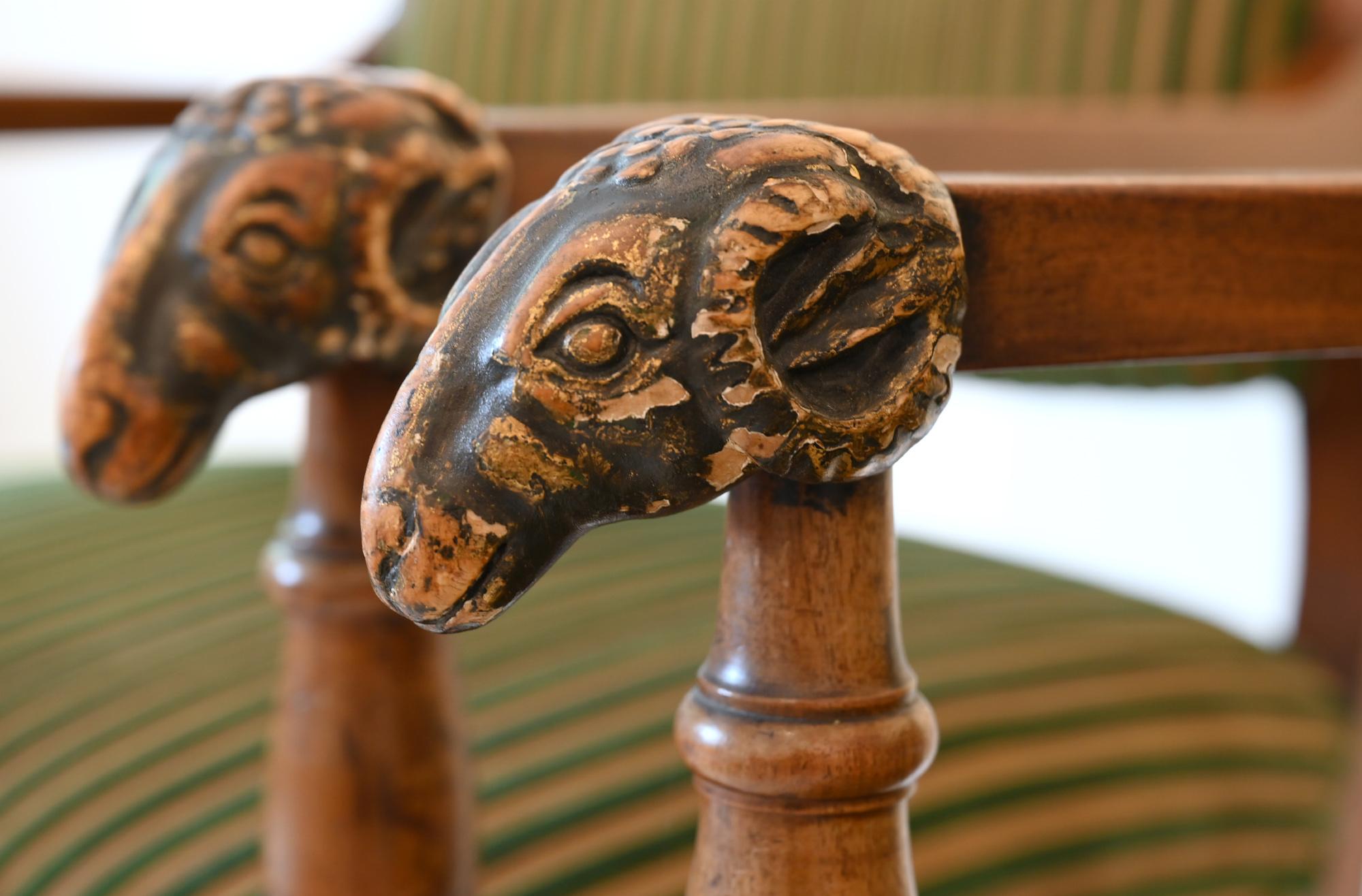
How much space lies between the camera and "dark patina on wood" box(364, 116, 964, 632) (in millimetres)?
269

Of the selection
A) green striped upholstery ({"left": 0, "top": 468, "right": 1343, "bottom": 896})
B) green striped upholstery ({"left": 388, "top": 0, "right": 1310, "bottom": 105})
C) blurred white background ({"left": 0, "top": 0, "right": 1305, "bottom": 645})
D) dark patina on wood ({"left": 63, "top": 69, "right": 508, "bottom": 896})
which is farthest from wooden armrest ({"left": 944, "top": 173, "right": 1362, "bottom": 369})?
green striped upholstery ({"left": 388, "top": 0, "right": 1310, "bottom": 105})

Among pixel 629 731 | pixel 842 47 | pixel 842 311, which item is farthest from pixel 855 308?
pixel 842 47

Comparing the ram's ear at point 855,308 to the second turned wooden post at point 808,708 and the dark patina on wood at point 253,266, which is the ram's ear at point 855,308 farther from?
the dark patina on wood at point 253,266

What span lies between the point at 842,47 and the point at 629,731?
68 cm

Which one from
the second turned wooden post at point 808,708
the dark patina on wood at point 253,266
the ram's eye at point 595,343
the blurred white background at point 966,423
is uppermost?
the ram's eye at point 595,343

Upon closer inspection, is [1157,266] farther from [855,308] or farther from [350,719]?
[350,719]

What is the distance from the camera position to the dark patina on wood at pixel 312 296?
419 mm

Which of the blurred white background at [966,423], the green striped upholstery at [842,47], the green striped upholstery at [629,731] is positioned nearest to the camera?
the green striped upholstery at [629,731]

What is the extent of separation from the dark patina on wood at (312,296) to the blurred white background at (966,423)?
0.41 metres

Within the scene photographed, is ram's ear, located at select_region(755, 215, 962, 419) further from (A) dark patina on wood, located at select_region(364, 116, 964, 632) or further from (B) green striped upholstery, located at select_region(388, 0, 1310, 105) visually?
(B) green striped upholstery, located at select_region(388, 0, 1310, 105)

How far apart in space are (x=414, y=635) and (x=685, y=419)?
0.86ft

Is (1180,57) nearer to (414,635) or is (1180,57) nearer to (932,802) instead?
(932,802)

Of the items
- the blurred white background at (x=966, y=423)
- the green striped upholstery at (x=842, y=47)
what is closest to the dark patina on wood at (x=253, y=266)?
the blurred white background at (x=966, y=423)

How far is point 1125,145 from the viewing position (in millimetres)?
822
